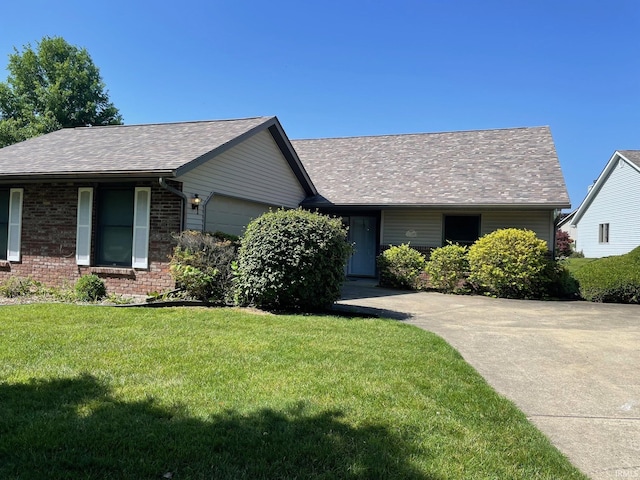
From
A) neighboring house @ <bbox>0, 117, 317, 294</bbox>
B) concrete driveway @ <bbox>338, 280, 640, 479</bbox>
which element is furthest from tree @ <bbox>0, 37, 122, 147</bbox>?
concrete driveway @ <bbox>338, 280, 640, 479</bbox>

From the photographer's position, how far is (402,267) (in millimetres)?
14148

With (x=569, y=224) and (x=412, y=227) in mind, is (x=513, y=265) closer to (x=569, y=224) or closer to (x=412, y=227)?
(x=412, y=227)

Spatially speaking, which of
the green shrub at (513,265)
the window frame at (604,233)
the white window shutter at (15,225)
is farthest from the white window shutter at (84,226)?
the window frame at (604,233)

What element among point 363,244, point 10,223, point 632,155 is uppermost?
point 632,155

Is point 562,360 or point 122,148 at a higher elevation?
point 122,148

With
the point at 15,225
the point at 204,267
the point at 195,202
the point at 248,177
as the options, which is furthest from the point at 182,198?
the point at 15,225

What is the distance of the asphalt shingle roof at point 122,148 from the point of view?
10.2m

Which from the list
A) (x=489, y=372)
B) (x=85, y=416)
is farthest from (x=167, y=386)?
(x=489, y=372)

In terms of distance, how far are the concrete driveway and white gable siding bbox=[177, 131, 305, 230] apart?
4.01m

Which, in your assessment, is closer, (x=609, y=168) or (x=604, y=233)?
(x=609, y=168)

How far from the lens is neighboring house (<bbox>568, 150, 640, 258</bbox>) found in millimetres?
21984

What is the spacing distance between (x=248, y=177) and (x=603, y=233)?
21716 millimetres

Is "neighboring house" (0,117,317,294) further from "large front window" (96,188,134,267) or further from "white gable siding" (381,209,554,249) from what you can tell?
"white gable siding" (381,209,554,249)

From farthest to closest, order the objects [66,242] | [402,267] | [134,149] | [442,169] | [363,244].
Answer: [363,244] → [442,169] → [402,267] → [134,149] → [66,242]
